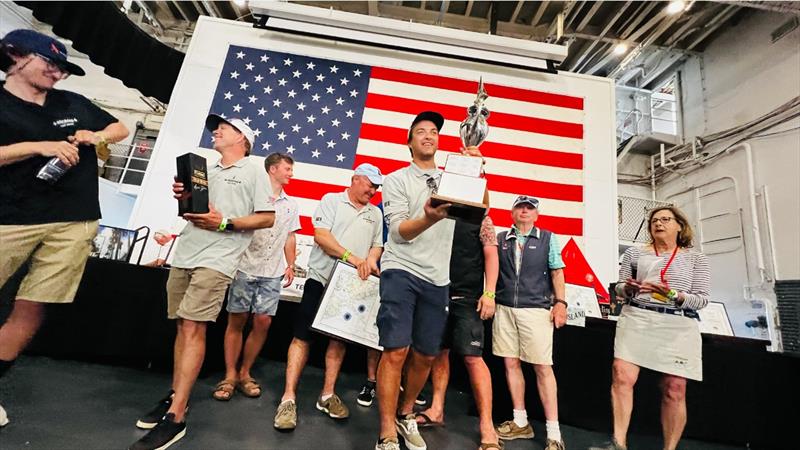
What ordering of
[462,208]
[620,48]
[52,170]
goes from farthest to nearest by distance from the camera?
[620,48] < [52,170] < [462,208]

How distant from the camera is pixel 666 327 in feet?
6.23

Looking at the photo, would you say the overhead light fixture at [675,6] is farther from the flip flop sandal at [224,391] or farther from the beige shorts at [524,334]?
the flip flop sandal at [224,391]

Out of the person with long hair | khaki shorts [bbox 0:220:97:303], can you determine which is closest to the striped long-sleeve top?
the person with long hair

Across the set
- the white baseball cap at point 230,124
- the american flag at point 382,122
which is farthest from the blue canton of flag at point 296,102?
the white baseball cap at point 230,124

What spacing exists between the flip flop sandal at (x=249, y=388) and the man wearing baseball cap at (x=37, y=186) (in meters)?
1.02

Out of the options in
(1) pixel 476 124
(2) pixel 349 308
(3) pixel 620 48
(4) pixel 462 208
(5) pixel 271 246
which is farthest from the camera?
(3) pixel 620 48

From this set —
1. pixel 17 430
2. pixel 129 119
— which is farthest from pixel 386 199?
pixel 129 119

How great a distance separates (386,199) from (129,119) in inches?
400

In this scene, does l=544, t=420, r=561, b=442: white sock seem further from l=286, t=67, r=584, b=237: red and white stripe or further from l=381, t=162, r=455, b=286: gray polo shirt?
l=286, t=67, r=584, b=237: red and white stripe

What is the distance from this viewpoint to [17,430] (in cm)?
149

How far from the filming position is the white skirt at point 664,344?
6.11ft

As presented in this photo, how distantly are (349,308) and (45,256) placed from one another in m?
1.39

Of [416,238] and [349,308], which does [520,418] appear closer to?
[349,308]

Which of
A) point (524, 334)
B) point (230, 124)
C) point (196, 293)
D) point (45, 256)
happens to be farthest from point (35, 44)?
point (524, 334)
